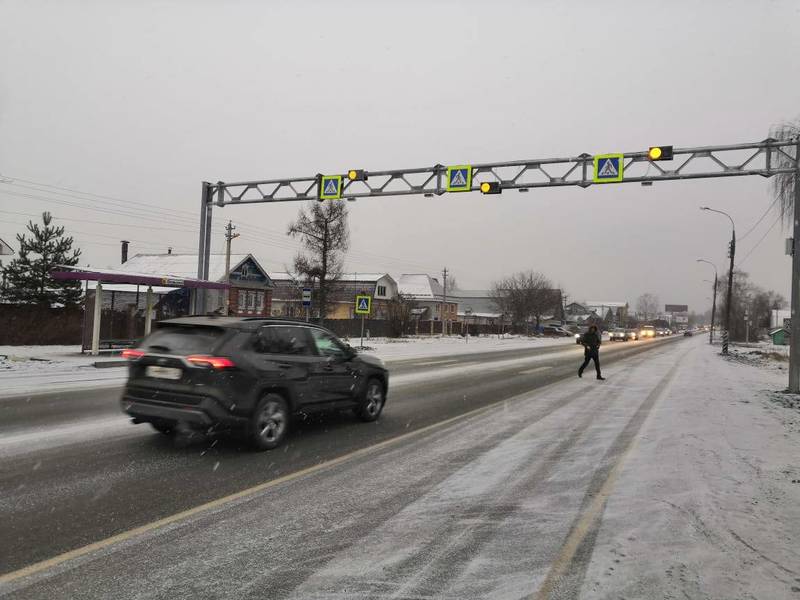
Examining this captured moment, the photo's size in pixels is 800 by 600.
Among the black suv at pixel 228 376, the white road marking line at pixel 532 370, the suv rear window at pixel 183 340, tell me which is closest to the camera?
the black suv at pixel 228 376

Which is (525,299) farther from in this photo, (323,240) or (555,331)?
(323,240)

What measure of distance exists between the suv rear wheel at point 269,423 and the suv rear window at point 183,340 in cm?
92

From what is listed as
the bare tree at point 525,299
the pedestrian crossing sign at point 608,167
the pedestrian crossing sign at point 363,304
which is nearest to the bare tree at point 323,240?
the pedestrian crossing sign at point 363,304

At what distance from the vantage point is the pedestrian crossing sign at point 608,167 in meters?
16.7

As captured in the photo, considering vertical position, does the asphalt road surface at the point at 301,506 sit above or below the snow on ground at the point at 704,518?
below

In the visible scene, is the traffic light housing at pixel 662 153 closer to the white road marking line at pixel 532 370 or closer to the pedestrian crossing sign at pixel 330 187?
the white road marking line at pixel 532 370

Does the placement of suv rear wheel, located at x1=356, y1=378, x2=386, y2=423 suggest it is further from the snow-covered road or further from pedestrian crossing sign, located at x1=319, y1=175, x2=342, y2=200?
pedestrian crossing sign, located at x1=319, y1=175, x2=342, y2=200

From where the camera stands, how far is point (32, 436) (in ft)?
23.5

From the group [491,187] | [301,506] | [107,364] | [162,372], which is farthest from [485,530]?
[107,364]

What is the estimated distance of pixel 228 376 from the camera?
6312mm

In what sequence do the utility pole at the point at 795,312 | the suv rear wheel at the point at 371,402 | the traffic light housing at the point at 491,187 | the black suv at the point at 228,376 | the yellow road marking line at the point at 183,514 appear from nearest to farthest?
the yellow road marking line at the point at 183,514 → the black suv at the point at 228,376 → the suv rear wheel at the point at 371,402 → the utility pole at the point at 795,312 → the traffic light housing at the point at 491,187

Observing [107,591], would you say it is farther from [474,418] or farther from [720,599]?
[474,418]

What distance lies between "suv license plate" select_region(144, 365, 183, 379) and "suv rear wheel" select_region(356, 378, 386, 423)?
9.72 feet

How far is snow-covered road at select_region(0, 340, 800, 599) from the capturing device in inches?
133
